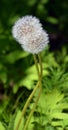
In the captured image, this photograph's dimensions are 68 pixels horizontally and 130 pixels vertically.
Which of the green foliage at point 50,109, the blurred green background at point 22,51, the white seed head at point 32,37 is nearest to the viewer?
the white seed head at point 32,37

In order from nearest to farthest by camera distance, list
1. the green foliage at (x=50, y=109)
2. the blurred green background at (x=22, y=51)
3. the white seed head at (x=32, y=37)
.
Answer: the white seed head at (x=32, y=37), the green foliage at (x=50, y=109), the blurred green background at (x=22, y=51)

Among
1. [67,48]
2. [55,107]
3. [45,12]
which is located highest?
[45,12]

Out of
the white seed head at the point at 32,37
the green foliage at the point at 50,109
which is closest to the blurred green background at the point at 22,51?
the green foliage at the point at 50,109

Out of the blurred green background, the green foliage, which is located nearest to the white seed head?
the green foliage

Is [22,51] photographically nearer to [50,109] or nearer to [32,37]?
[50,109]

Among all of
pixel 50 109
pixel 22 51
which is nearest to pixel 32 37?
pixel 50 109

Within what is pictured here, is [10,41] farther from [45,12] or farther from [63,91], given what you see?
[63,91]

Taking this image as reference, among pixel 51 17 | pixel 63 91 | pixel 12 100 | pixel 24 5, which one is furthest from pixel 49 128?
pixel 51 17

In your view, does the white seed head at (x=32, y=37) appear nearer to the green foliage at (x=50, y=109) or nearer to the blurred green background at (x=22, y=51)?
the green foliage at (x=50, y=109)
